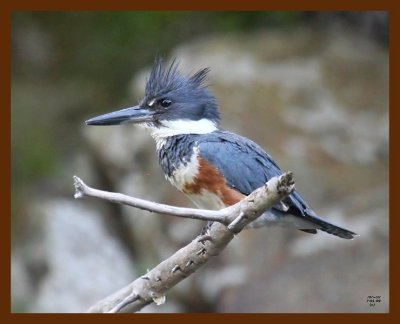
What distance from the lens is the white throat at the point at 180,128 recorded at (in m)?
3.33

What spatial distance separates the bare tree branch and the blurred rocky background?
174 cm

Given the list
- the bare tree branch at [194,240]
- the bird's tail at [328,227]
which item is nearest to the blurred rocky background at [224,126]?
the bird's tail at [328,227]

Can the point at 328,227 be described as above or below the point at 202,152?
below

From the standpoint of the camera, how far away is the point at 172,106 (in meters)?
3.38

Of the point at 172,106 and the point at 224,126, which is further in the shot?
the point at 224,126

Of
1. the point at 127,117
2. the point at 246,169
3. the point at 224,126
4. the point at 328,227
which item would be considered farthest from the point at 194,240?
the point at 224,126

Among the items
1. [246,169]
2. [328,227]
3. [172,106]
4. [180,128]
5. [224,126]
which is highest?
[224,126]

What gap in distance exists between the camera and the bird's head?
132 inches

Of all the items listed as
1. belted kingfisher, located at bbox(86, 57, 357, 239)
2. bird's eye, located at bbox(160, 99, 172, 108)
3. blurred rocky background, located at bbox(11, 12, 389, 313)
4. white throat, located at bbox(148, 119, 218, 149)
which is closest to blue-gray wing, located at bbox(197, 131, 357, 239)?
belted kingfisher, located at bbox(86, 57, 357, 239)

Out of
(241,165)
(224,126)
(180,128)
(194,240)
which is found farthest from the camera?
(224,126)

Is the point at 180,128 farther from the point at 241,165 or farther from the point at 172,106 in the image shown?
the point at 241,165

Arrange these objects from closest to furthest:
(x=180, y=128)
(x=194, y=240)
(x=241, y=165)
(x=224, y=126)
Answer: (x=194, y=240) < (x=241, y=165) < (x=180, y=128) < (x=224, y=126)

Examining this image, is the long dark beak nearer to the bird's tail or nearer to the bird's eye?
the bird's eye

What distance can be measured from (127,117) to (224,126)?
2.00 metres
